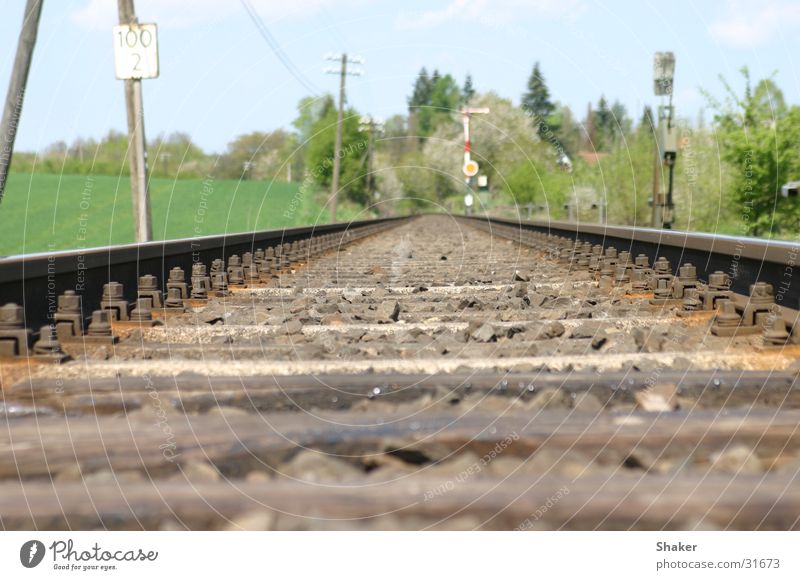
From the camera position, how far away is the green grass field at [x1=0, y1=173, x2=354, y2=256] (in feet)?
96.3

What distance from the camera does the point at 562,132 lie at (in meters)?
97.7

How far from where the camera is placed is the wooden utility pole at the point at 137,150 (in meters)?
12.1

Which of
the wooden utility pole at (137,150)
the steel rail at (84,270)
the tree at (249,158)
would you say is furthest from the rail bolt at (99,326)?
the tree at (249,158)

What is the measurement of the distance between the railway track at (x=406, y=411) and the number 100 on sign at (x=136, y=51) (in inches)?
197

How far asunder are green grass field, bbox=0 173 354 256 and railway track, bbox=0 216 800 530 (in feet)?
66.8

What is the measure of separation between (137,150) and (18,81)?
2.53 metres

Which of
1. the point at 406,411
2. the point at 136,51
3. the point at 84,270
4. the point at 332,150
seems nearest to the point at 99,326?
the point at 84,270

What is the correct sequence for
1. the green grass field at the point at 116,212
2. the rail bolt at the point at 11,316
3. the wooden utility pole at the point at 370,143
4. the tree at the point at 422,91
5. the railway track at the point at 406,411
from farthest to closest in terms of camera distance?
the tree at the point at 422,91 → the wooden utility pole at the point at 370,143 → the green grass field at the point at 116,212 → the rail bolt at the point at 11,316 → the railway track at the point at 406,411

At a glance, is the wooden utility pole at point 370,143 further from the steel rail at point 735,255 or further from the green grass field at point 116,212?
the steel rail at point 735,255

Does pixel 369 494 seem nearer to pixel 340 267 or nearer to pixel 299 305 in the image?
pixel 299 305

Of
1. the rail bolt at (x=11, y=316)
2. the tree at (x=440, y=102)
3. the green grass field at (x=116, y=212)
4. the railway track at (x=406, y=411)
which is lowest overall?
the green grass field at (x=116, y=212)

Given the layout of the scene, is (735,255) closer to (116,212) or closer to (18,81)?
(18,81)

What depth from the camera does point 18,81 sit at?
10148mm

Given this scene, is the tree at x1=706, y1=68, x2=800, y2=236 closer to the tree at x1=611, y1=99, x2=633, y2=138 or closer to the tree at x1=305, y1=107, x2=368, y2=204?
the tree at x1=611, y1=99, x2=633, y2=138
